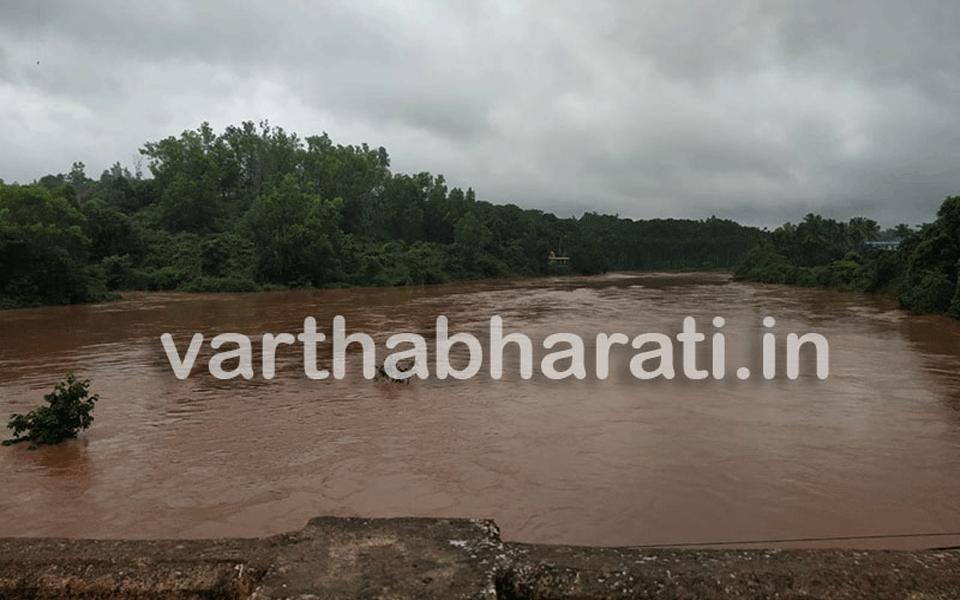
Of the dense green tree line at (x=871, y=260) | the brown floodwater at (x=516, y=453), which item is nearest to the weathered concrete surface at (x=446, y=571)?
the brown floodwater at (x=516, y=453)

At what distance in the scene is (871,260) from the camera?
3747 centimetres

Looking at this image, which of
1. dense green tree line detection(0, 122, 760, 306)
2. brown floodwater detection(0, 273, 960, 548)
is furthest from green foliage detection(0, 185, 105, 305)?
brown floodwater detection(0, 273, 960, 548)

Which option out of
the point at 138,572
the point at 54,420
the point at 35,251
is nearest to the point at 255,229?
the point at 35,251

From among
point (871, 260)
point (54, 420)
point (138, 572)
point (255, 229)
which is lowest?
point (54, 420)

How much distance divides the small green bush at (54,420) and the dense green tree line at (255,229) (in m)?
22.2

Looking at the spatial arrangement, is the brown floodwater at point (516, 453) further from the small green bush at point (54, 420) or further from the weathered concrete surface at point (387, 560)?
the weathered concrete surface at point (387, 560)

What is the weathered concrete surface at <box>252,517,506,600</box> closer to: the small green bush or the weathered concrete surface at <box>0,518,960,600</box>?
the weathered concrete surface at <box>0,518,960,600</box>

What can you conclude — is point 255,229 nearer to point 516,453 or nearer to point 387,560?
point 516,453

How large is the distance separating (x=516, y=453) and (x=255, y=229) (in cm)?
3786

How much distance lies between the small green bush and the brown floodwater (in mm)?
179

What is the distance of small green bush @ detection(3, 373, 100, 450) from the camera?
678 centimetres

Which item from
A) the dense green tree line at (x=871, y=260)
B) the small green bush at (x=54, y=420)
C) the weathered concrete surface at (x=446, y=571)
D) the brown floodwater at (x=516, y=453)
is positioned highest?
the dense green tree line at (x=871, y=260)

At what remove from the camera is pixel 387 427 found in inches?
298

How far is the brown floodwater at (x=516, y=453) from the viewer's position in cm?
491
